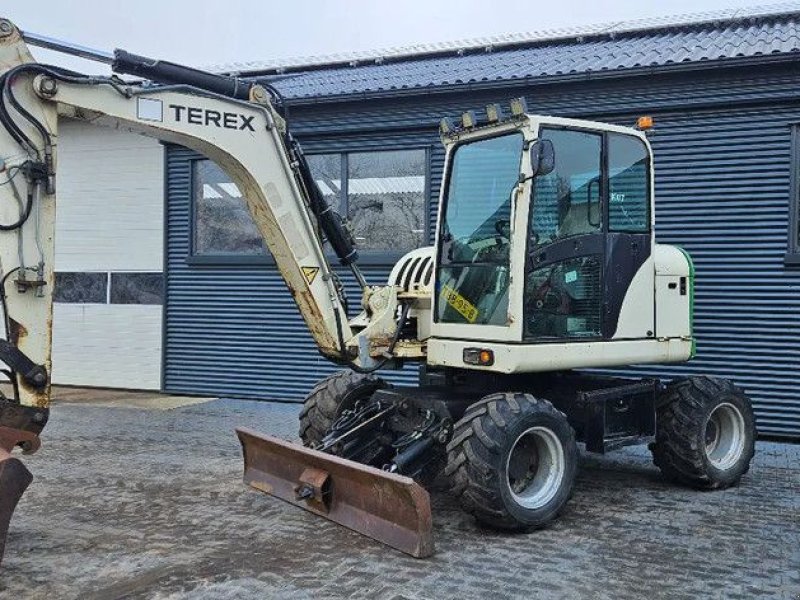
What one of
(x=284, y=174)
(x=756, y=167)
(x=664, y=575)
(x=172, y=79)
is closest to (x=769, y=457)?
(x=756, y=167)

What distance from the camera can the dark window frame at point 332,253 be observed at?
1044 cm

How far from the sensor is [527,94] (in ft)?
32.5

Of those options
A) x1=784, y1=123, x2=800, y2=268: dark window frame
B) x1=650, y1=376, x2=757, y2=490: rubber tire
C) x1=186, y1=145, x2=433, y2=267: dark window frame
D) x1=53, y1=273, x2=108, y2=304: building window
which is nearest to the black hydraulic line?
x1=186, y1=145, x2=433, y2=267: dark window frame

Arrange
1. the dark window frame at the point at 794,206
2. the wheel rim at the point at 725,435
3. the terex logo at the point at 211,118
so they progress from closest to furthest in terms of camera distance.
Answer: the terex logo at the point at 211,118 → the wheel rim at the point at 725,435 → the dark window frame at the point at 794,206

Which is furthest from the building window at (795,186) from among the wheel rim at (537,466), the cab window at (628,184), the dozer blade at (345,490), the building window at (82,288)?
the building window at (82,288)

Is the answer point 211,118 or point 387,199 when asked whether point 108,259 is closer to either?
point 387,199

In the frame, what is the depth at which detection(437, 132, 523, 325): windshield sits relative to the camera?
586 centimetres

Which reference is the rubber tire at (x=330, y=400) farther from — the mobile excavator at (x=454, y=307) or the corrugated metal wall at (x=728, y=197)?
the corrugated metal wall at (x=728, y=197)

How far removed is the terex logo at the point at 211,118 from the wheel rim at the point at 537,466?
2980mm

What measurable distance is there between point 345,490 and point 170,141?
2737mm

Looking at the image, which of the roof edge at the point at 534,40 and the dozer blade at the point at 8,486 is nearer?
the dozer blade at the point at 8,486

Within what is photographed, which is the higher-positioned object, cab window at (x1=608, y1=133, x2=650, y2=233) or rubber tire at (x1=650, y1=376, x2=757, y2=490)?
cab window at (x1=608, y1=133, x2=650, y2=233)

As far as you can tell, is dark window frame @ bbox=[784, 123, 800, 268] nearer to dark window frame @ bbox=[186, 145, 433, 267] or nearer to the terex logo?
dark window frame @ bbox=[186, 145, 433, 267]

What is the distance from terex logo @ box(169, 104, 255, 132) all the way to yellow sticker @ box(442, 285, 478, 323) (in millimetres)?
1888
